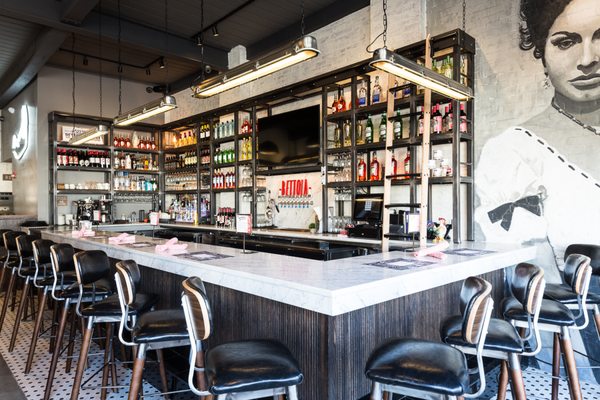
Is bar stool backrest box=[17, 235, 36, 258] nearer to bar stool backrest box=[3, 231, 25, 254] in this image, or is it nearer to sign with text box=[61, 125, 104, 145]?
bar stool backrest box=[3, 231, 25, 254]

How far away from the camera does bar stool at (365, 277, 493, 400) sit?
1543mm

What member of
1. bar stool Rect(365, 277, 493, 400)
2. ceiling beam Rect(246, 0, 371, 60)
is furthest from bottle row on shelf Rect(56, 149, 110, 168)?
bar stool Rect(365, 277, 493, 400)

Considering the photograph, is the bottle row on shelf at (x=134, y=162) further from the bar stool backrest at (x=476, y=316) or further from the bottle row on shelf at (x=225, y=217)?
Result: the bar stool backrest at (x=476, y=316)

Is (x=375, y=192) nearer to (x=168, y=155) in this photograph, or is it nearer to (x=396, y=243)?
(x=396, y=243)

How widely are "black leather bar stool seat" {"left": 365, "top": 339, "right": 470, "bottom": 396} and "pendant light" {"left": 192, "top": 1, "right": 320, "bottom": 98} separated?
81.1 inches

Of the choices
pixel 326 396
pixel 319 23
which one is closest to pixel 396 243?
pixel 326 396

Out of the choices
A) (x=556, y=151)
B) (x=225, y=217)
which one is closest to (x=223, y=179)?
(x=225, y=217)

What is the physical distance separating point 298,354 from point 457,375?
0.84 metres

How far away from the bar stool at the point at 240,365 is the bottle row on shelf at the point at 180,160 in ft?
20.2

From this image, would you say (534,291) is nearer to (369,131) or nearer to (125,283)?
(125,283)

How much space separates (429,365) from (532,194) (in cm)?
292

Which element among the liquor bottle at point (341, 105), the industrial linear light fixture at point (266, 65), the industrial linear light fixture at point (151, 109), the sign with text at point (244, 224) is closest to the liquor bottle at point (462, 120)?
the liquor bottle at point (341, 105)

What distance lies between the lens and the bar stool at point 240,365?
1582mm

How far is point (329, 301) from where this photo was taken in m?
1.80
